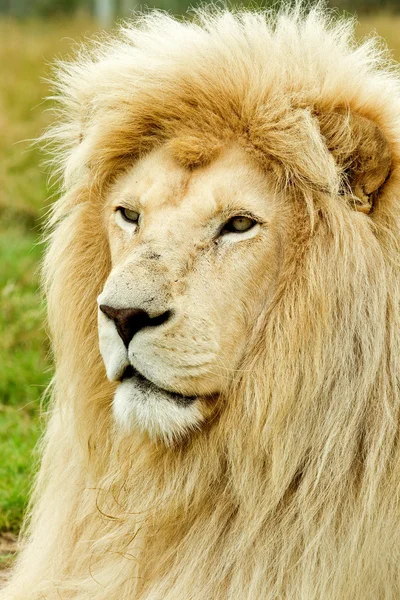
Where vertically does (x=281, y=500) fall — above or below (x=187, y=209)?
below

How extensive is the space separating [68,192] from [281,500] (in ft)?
3.79

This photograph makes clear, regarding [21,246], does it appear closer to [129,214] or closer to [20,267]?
[20,267]

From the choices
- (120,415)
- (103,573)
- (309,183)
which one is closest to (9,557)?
(103,573)

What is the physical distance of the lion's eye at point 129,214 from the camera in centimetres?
280

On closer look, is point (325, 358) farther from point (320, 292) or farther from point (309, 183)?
point (309, 183)

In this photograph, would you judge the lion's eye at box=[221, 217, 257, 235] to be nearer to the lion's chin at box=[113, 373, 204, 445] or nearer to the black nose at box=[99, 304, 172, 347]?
the black nose at box=[99, 304, 172, 347]

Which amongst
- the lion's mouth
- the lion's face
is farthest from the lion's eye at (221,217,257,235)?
the lion's mouth

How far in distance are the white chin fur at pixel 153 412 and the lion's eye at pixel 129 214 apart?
0.49 m

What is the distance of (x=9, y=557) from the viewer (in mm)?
3779

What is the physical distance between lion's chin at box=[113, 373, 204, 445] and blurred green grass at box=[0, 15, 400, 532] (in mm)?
1642

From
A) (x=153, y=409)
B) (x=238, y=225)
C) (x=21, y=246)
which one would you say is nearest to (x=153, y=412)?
(x=153, y=409)

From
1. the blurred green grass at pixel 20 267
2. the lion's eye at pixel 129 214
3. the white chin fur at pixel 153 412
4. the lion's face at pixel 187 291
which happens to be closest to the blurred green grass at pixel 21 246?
the blurred green grass at pixel 20 267

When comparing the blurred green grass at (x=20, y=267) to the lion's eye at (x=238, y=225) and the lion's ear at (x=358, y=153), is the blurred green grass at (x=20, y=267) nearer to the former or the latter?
the lion's eye at (x=238, y=225)

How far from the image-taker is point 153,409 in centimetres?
254
